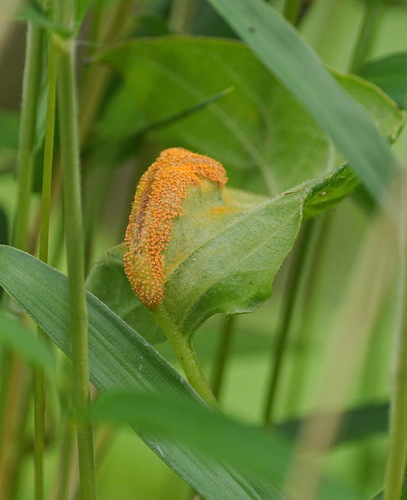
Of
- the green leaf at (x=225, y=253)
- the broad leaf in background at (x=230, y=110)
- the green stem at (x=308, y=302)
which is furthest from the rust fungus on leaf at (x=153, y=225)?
the green stem at (x=308, y=302)

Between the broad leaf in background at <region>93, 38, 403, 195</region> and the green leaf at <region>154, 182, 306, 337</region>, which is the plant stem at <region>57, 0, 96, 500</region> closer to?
the green leaf at <region>154, 182, 306, 337</region>

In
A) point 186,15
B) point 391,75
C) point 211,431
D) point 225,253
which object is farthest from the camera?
point 186,15

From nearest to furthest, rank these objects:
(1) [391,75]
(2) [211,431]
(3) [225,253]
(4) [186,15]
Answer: (2) [211,431], (3) [225,253], (1) [391,75], (4) [186,15]

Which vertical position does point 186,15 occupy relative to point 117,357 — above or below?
above

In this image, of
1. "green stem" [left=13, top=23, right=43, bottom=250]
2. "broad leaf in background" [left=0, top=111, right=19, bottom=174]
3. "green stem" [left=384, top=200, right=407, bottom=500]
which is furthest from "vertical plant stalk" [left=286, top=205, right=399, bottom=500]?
"broad leaf in background" [left=0, top=111, right=19, bottom=174]

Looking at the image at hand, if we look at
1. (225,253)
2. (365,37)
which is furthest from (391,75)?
(225,253)

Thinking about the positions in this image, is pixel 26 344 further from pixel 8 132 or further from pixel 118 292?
pixel 8 132

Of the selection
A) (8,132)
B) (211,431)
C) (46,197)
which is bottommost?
(211,431)
